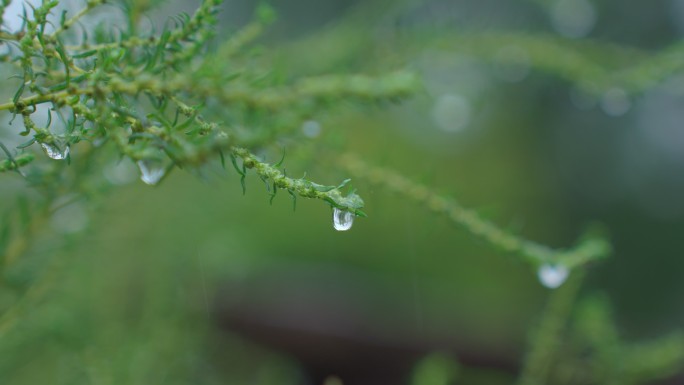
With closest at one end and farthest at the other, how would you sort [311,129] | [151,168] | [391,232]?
[151,168]
[311,129]
[391,232]

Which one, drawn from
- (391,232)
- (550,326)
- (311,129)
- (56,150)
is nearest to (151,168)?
(56,150)

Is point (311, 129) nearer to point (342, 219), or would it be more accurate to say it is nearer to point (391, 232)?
point (342, 219)

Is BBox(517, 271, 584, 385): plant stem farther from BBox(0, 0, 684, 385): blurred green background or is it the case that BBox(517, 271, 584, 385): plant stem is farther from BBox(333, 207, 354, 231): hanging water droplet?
BBox(333, 207, 354, 231): hanging water droplet

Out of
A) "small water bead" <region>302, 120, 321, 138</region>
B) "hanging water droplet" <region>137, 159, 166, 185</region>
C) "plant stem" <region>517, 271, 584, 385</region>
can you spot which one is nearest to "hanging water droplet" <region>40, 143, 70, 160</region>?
"hanging water droplet" <region>137, 159, 166, 185</region>

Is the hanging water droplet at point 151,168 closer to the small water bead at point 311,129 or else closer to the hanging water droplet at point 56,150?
the hanging water droplet at point 56,150

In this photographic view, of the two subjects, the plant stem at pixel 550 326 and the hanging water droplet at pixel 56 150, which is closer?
the hanging water droplet at pixel 56 150

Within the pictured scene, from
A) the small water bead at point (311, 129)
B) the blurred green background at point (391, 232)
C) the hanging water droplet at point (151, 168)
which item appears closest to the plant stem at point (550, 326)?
the blurred green background at point (391, 232)

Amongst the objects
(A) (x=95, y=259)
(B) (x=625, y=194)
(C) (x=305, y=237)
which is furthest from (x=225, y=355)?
(B) (x=625, y=194)

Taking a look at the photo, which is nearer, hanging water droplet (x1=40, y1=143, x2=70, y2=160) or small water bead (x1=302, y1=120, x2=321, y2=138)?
hanging water droplet (x1=40, y1=143, x2=70, y2=160)
